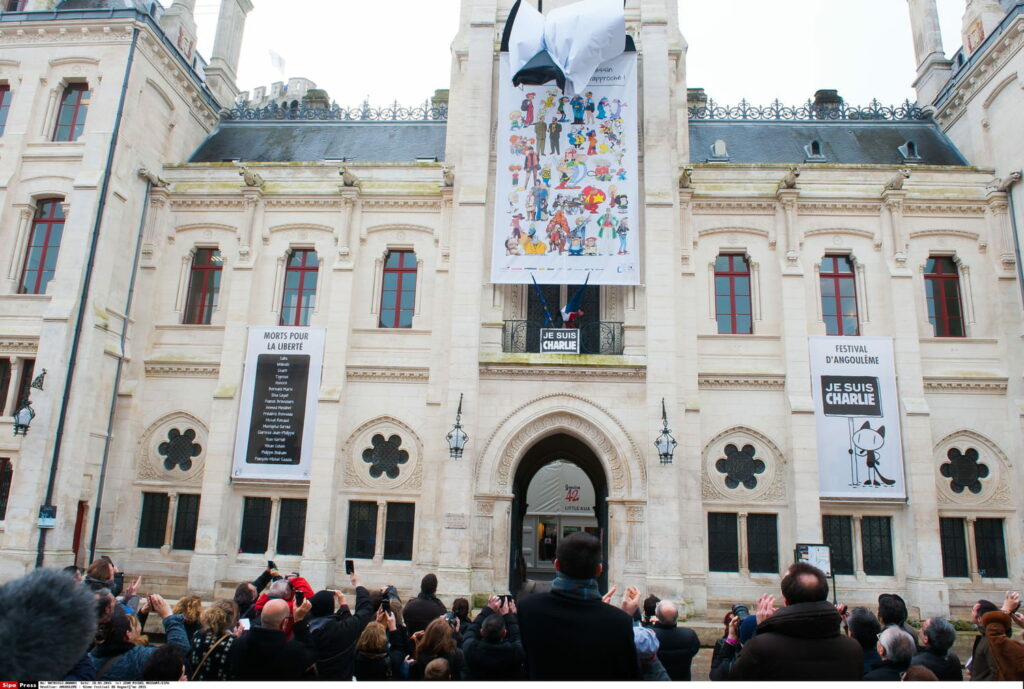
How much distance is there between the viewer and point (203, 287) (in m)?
20.5

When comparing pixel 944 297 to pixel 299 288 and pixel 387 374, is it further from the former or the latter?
pixel 299 288

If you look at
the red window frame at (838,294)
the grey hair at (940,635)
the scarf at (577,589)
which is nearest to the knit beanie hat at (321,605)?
the scarf at (577,589)

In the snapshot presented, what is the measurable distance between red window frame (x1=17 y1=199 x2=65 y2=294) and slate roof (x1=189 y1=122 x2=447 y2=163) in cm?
528

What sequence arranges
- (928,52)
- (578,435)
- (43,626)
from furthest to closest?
1. (928,52)
2. (578,435)
3. (43,626)

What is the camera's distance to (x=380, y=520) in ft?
59.4

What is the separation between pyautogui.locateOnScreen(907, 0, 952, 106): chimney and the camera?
933 inches

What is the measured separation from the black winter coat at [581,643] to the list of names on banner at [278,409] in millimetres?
16088

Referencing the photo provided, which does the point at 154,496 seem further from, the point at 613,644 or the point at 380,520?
the point at 613,644

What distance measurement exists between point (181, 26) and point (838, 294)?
24.1 m

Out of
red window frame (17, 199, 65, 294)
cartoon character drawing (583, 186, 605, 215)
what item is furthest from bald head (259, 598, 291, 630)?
red window frame (17, 199, 65, 294)

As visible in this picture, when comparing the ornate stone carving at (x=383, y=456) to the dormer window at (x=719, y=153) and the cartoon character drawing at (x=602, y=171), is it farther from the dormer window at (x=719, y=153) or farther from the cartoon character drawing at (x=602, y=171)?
the dormer window at (x=719, y=153)

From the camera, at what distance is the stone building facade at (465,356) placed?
55.6 ft

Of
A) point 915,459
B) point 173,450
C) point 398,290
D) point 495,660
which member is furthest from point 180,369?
point 915,459

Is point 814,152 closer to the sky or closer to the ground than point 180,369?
closer to the sky
